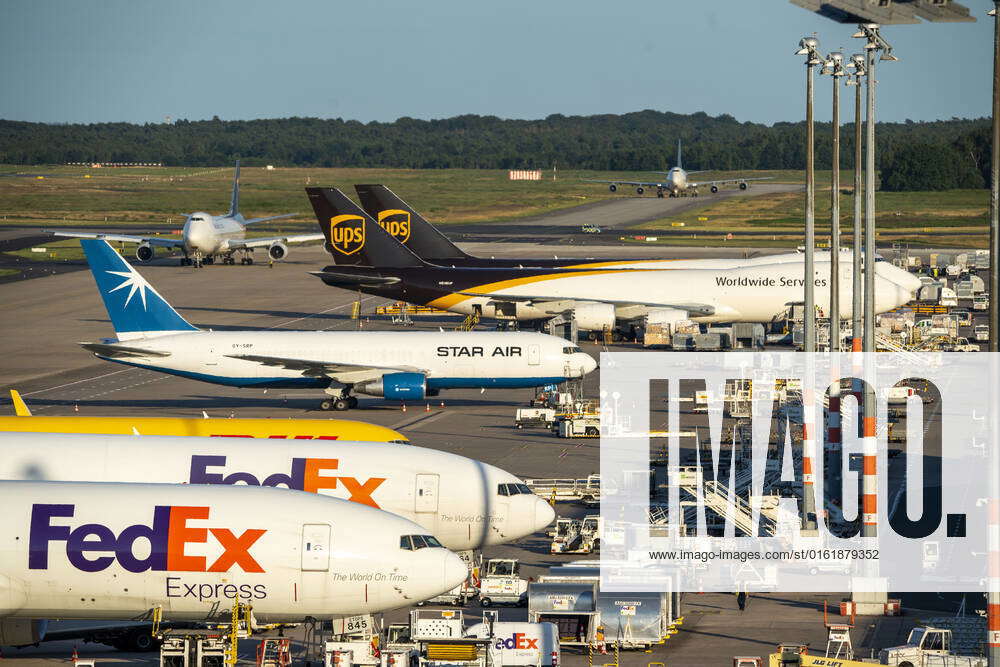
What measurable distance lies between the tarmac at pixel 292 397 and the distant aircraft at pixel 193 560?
3051 mm

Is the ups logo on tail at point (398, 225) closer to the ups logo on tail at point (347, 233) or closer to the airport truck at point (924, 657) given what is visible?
the ups logo on tail at point (347, 233)

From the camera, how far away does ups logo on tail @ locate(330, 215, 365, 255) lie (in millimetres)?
92438

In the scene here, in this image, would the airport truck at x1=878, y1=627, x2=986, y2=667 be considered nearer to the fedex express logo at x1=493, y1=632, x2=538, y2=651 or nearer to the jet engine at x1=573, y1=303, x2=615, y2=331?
the fedex express logo at x1=493, y1=632, x2=538, y2=651

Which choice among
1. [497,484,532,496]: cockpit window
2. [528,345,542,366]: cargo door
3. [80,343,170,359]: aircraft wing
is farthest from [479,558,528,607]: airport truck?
[80,343,170,359]: aircraft wing

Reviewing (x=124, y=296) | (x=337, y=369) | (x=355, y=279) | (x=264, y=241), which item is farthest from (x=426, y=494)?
(x=264, y=241)

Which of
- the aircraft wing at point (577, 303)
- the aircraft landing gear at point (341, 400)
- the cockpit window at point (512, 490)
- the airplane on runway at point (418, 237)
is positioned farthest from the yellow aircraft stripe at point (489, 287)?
the cockpit window at point (512, 490)

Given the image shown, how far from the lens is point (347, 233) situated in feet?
305

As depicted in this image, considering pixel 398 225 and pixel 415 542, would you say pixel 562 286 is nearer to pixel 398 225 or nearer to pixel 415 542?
pixel 398 225

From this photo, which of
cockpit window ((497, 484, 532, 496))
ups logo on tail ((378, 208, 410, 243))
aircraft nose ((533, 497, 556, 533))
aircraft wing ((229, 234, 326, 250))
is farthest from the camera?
aircraft wing ((229, 234, 326, 250))

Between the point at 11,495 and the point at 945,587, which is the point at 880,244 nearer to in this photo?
the point at 945,587

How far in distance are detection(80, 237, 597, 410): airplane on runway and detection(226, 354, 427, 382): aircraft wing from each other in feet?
0.16

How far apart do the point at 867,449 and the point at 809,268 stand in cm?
898

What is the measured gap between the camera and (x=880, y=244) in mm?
162875

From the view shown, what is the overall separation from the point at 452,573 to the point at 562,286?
6215cm
